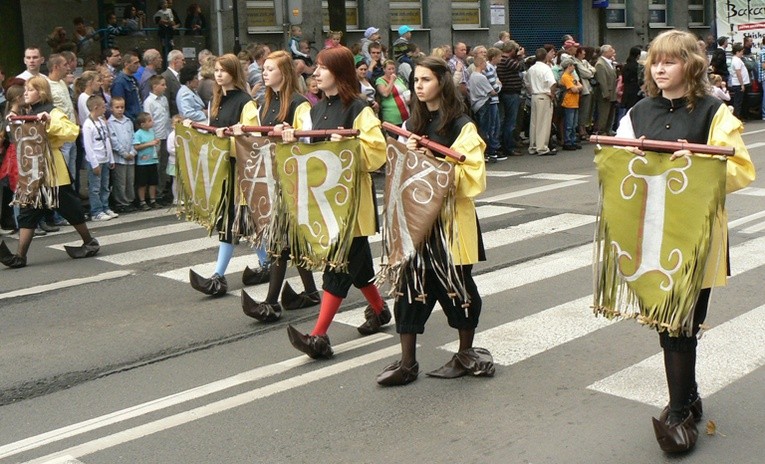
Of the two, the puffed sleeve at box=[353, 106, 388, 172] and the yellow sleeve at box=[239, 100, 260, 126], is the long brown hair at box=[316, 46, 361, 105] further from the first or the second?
the yellow sleeve at box=[239, 100, 260, 126]

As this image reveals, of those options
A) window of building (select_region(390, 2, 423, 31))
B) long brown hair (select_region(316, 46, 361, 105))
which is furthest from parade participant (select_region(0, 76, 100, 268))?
window of building (select_region(390, 2, 423, 31))

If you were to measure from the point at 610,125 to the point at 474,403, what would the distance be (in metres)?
15.2

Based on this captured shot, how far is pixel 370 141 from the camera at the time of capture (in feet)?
20.3

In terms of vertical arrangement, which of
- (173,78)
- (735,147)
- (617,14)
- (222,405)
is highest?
(617,14)

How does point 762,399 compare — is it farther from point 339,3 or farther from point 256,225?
point 339,3

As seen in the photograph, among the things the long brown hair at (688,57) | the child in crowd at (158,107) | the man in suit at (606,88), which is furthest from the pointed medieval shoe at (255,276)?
the man in suit at (606,88)

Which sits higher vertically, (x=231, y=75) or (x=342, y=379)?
(x=231, y=75)

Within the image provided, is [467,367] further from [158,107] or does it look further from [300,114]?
[158,107]

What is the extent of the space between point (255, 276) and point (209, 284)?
0.67 meters

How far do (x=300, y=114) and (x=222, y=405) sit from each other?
2.12 metres

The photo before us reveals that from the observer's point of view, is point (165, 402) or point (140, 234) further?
point (140, 234)

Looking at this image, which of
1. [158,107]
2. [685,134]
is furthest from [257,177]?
[158,107]

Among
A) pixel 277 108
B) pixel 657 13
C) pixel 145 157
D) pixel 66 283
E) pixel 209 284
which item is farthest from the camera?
pixel 657 13

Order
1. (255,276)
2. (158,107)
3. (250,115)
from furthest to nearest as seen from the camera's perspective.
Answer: (158,107), (255,276), (250,115)
